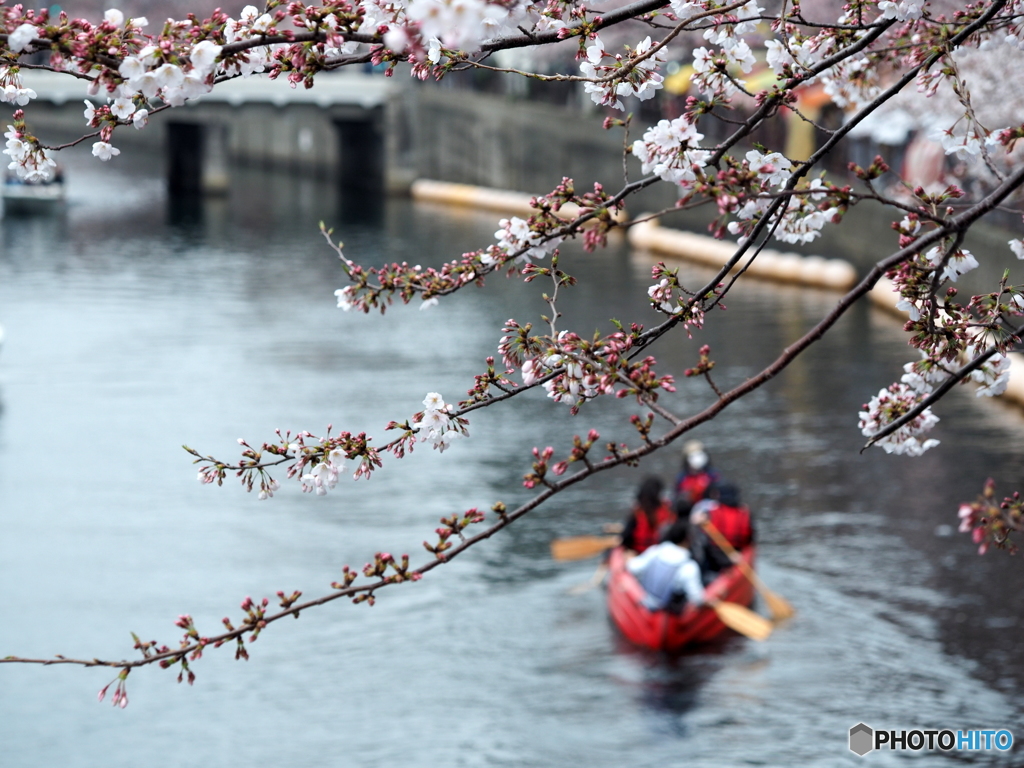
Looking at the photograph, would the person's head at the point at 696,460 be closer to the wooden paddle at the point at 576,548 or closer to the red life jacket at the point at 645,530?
the red life jacket at the point at 645,530

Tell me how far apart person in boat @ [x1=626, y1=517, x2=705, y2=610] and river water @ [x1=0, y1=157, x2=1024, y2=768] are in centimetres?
66

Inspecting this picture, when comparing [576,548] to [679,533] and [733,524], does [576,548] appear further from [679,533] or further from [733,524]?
[679,533]

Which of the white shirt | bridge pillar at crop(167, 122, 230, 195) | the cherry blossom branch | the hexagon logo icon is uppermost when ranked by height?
bridge pillar at crop(167, 122, 230, 195)

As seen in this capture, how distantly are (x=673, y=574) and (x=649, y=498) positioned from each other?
3.80ft

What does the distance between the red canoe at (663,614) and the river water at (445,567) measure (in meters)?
0.21

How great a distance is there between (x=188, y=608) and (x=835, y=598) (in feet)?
23.8

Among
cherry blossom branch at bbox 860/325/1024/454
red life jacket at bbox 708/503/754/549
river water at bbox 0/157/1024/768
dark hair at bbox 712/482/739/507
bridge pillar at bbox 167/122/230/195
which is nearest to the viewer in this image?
cherry blossom branch at bbox 860/325/1024/454

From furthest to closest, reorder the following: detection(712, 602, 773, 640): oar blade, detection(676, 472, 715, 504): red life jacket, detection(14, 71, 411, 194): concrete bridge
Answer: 1. detection(14, 71, 411, 194): concrete bridge
2. detection(676, 472, 715, 504): red life jacket
3. detection(712, 602, 773, 640): oar blade

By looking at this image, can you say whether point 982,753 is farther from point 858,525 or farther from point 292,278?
point 292,278

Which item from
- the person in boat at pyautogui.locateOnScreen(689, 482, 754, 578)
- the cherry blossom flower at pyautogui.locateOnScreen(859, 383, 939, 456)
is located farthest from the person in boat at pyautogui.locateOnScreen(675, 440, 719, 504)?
the cherry blossom flower at pyautogui.locateOnScreen(859, 383, 939, 456)

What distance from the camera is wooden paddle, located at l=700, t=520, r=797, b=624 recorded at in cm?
1509

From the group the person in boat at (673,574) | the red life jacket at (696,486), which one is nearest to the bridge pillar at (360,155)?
the red life jacket at (696,486)

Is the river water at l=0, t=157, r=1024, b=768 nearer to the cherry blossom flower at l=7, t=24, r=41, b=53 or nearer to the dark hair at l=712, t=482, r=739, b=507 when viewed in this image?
the dark hair at l=712, t=482, r=739, b=507

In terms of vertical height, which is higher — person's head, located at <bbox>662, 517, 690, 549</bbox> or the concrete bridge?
the concrete bridge
